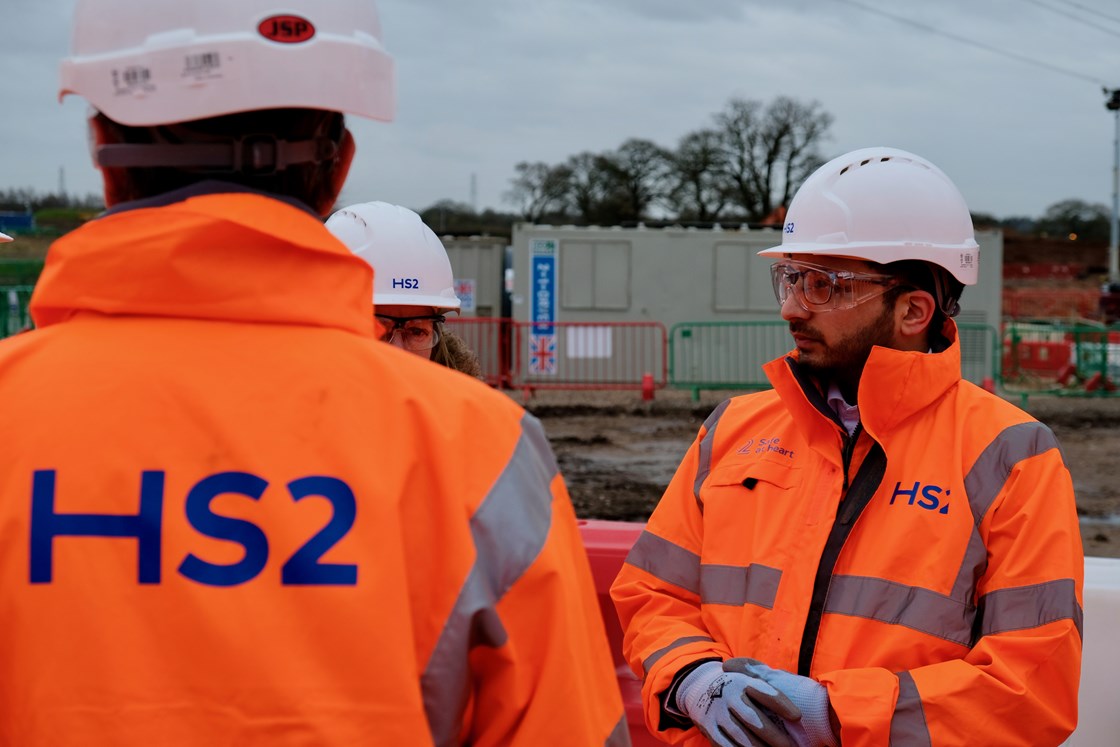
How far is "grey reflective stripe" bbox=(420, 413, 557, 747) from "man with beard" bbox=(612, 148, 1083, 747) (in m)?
1.24

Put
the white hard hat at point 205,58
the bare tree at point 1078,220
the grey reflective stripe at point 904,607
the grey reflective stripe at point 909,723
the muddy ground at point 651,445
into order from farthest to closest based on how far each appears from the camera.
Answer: the bare tree at point 1078,220
the muddy ground at point 651,445
the grey reflective stripe at point 904,607
the grey reflective stripe at point 909,723
the white hard hat at point 205,58

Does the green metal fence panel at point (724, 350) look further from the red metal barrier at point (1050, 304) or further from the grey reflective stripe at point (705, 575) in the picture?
the red metal barrier at point (1050, 304)

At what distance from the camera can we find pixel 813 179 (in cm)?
309

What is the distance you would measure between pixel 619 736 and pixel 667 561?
1.41 m

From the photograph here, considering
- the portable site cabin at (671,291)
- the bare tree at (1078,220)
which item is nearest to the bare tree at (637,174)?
the portable site cabin at (671,291)

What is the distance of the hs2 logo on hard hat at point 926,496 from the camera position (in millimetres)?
2537

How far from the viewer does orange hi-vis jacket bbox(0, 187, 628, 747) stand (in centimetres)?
128

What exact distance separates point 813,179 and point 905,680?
4.58 feet

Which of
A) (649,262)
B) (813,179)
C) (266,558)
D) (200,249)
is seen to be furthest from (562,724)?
(649,262)

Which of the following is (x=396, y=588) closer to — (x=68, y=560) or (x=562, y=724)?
(x=562, y=724)

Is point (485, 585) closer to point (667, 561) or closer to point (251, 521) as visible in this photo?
point (251, 521)

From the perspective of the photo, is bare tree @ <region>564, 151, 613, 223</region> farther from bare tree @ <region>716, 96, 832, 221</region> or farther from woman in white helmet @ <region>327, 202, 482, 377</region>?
woman in white helmet @ <region>327, 202, 482, 377</region>

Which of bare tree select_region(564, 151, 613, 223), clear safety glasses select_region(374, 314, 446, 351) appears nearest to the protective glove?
clear safety glasses select_region(374, 314, 446, 351)

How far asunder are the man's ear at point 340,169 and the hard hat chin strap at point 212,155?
0.44ft
